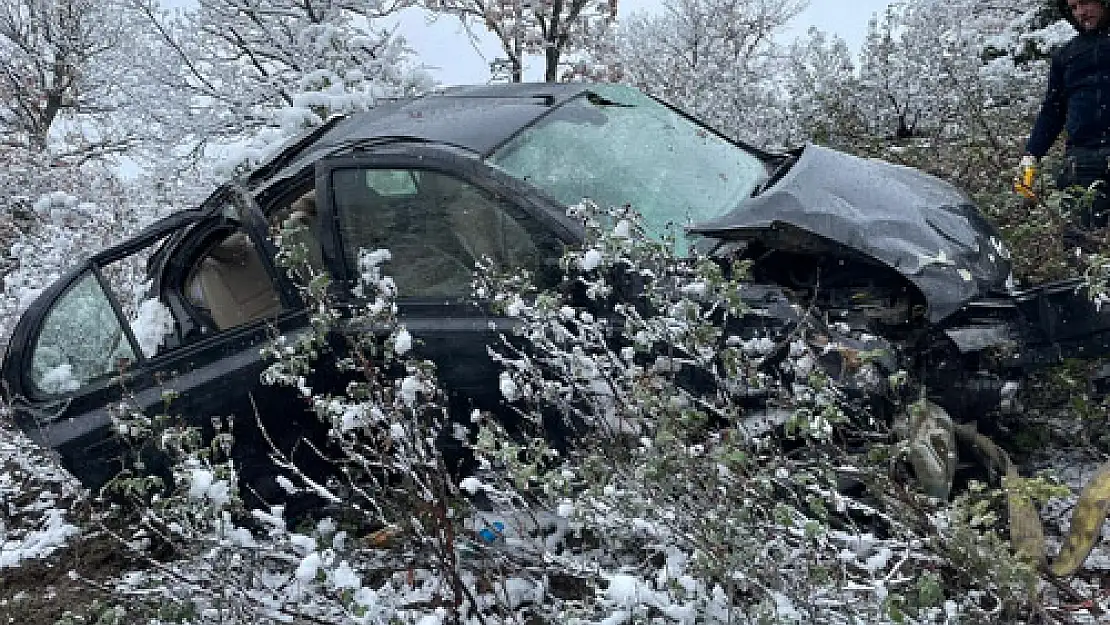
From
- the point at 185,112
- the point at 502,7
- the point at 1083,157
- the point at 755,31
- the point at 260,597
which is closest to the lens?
the point at 260,597

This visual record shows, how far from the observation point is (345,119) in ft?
14.5

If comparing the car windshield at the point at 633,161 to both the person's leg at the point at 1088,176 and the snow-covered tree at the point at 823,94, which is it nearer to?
the person's leg at the point at 1088,176

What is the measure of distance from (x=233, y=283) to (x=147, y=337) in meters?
0.51

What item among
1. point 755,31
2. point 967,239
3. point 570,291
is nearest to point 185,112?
point 570,291

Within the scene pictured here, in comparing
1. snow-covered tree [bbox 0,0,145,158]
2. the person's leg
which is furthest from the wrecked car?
snow-covered tree [bbox 0,0,145,158]

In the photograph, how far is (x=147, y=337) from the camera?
3594mm

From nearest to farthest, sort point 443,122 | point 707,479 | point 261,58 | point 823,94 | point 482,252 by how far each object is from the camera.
A: point 707,479 → point 482,252 → point 443,122 → point 261,58 → point 823,94

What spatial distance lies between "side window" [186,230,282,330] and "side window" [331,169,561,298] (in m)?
0.63

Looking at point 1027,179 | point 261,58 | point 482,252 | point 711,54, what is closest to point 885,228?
point 1027,179

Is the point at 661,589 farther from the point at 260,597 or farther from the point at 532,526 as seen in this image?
the point at 260,597

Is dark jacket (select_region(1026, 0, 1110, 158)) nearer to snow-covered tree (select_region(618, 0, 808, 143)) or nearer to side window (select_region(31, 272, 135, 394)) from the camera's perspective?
side window (select_region(31, 272, 135, 394))

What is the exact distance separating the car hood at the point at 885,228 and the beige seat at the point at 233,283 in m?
2.09

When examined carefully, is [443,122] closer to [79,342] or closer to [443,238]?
[443,238]

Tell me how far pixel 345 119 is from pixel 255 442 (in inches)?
74.0
